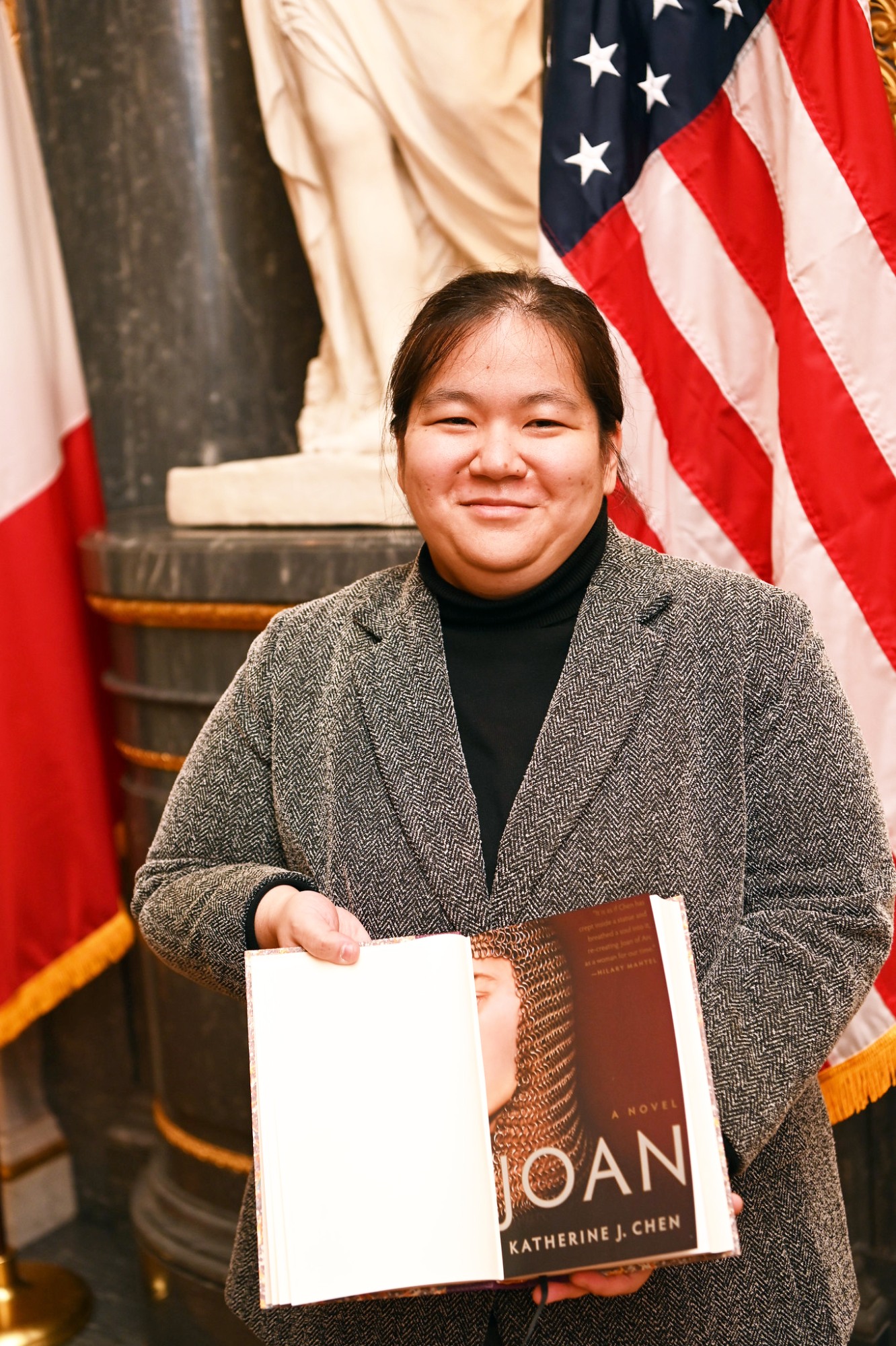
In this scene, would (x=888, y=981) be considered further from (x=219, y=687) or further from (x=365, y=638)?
(x=219, y=687)

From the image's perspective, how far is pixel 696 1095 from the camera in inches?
37.4

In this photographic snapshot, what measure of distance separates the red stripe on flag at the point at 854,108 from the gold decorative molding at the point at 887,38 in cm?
4

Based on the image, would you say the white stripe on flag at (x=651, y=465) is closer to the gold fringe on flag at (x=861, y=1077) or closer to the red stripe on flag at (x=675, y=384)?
the red stripe on flag at (x=675, y=384)

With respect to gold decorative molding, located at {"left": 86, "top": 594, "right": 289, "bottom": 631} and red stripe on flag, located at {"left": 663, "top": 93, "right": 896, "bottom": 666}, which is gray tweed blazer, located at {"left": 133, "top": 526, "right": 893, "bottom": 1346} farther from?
gold decorative molding, located at {"left": 86, "top": 594, "right": 289, "bottom": 631}

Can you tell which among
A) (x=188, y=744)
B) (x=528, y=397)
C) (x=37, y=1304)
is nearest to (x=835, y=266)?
(x=528, y=397)

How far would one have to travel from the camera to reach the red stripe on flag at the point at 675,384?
6.57 feet

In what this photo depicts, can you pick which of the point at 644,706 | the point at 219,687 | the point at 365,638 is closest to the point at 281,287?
the point at 219,687

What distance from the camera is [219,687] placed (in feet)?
7.80

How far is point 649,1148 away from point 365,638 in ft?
1.91

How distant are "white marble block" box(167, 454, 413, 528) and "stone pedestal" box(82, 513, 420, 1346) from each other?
0.03m

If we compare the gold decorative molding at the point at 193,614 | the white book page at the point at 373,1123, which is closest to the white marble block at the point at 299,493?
the gold decorative molding at the point at 193,614

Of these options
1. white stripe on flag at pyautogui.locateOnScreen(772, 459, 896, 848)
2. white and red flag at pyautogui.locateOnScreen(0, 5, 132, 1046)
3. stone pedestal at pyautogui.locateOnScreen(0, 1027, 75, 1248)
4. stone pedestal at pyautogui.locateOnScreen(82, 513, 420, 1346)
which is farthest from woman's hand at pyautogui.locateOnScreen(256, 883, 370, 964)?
stone pedestal at pyautogui.locateOnScreen(0, 1027, 75, 1248)

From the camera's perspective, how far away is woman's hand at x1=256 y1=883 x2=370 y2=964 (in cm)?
101

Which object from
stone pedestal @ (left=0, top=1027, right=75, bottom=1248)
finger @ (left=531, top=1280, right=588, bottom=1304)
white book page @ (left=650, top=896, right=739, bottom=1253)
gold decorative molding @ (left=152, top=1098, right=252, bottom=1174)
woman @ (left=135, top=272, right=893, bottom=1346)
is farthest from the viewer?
stone pedestal @ (left=0, top=1027, right=75, bottom=1248)
